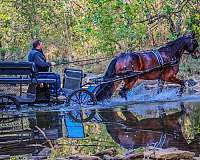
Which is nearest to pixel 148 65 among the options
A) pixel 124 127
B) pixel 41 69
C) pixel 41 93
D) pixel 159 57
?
pixel 159 57

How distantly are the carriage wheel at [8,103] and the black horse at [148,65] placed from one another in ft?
7.40

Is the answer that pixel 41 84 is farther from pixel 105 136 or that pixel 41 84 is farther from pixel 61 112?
pixel 105 136

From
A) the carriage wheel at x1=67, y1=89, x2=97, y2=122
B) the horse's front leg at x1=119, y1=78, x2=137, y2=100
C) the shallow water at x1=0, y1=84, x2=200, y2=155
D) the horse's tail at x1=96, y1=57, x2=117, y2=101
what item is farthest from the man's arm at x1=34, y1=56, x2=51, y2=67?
the horse's front leg at x1=119, y1=78, x2=137, y2=100

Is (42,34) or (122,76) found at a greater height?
(42,34)

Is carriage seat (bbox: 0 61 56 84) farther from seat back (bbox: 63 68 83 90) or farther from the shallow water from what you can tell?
the shallow water

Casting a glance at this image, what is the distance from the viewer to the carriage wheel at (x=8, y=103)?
14094 mm

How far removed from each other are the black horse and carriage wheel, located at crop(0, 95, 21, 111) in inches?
88.8

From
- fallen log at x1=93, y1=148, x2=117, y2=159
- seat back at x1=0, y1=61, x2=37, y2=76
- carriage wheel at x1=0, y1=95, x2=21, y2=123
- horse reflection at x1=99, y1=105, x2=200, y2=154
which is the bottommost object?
fallen log at x1=93, y1=148, x2=117, y2=159

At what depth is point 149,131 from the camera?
10016 mm

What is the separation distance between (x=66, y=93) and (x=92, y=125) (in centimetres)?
340

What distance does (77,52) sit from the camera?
1177 inches

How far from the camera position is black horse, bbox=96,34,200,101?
1565 centimetres

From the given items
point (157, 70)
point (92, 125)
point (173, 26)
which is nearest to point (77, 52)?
point (173, 26)

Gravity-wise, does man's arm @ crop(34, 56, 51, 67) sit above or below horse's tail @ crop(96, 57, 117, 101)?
above
